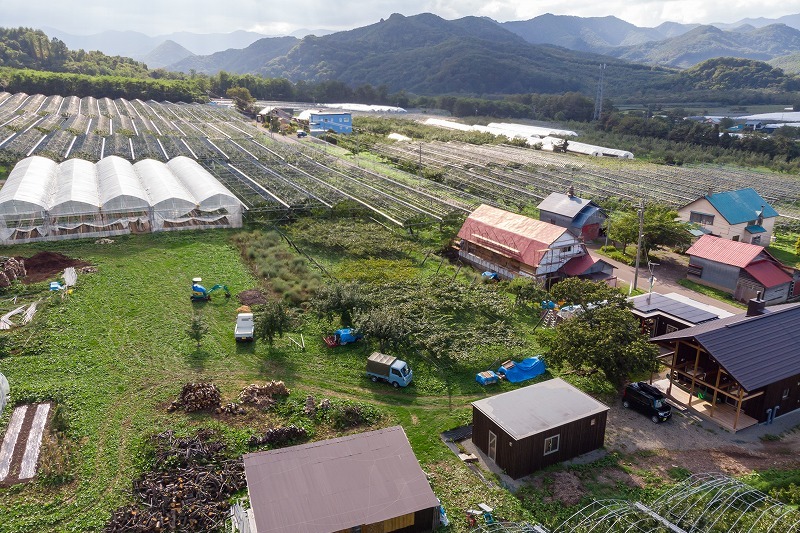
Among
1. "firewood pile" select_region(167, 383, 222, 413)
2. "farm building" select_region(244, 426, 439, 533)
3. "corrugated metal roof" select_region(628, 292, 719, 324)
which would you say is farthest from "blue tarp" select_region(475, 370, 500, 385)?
"firewood pile" select_region(167, 383, 222, 413)

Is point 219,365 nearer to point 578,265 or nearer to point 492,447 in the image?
point 492,447

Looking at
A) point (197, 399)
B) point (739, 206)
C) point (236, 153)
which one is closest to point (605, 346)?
point (197, 399)

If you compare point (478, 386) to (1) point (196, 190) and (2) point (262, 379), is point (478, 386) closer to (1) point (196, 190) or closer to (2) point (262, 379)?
(2) point (262, 379)

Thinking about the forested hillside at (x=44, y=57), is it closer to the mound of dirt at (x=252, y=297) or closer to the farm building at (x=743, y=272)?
the mound of dirt at (x=252, y=297)

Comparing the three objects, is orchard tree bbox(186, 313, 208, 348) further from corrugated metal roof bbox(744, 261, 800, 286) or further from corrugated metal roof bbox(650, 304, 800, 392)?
corrugated metal roof bbox(744, 261, 800, 286)

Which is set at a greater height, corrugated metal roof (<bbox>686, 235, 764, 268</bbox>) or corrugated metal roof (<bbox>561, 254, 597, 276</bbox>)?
corrugated metal roof (<bbox>686, 235, 764, 268</bbox>)

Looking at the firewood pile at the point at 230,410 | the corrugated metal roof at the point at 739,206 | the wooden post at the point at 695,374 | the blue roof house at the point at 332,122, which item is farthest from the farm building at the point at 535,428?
the blue roof house at the point at 332,122

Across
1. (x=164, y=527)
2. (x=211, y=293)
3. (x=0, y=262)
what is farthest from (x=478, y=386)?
(x=0, y=262)
